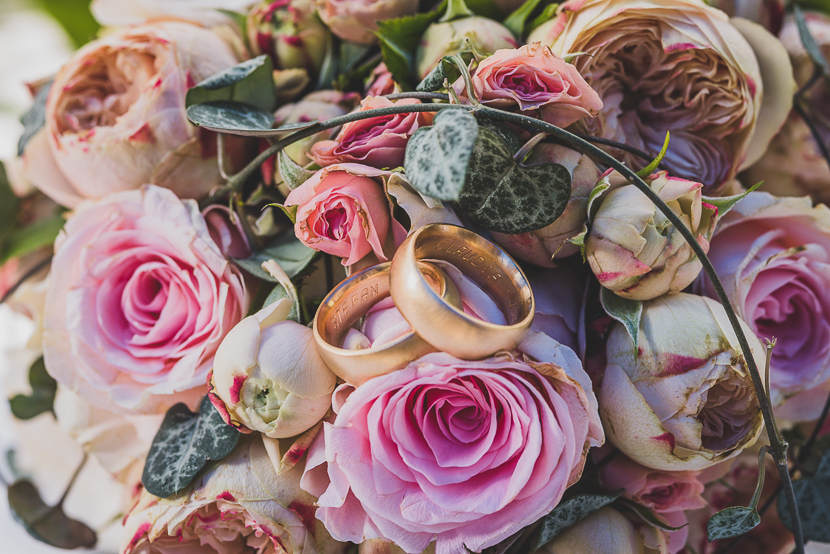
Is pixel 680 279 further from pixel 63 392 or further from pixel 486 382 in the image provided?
pixel 63 392

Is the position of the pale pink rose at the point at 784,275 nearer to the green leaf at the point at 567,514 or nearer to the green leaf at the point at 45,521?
the green leaf at the point at 567,514

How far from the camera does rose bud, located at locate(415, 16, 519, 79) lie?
0.45 m

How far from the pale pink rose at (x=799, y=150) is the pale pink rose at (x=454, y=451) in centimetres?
41

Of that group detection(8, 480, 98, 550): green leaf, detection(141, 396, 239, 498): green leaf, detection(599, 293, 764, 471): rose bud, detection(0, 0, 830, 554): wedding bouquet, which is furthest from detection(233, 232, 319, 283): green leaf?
detection(8, 480, 98, 550): green leaf

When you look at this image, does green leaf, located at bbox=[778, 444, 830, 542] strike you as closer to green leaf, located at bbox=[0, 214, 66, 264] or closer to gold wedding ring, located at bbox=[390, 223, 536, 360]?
gold wedding ring, located at bbox=[390, 223, 536, 360]

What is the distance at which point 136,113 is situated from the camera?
1.57ft

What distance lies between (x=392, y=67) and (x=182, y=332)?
265 mm

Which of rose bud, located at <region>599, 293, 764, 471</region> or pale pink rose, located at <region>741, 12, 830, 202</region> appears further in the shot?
pale pink rose, located at <region>741, 12, 830, 202</region>

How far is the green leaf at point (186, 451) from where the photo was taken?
0.42 meters

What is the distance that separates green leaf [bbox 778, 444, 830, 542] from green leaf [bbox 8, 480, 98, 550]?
25.7 inches

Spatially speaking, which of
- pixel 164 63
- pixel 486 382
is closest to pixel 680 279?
pixel 486 382

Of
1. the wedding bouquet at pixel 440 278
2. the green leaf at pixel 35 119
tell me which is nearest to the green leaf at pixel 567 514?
the wedding bouquet at pixel 440 278

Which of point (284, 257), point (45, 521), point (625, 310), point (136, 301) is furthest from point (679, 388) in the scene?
point (45, 521)

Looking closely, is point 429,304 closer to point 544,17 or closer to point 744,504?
point 544,17
